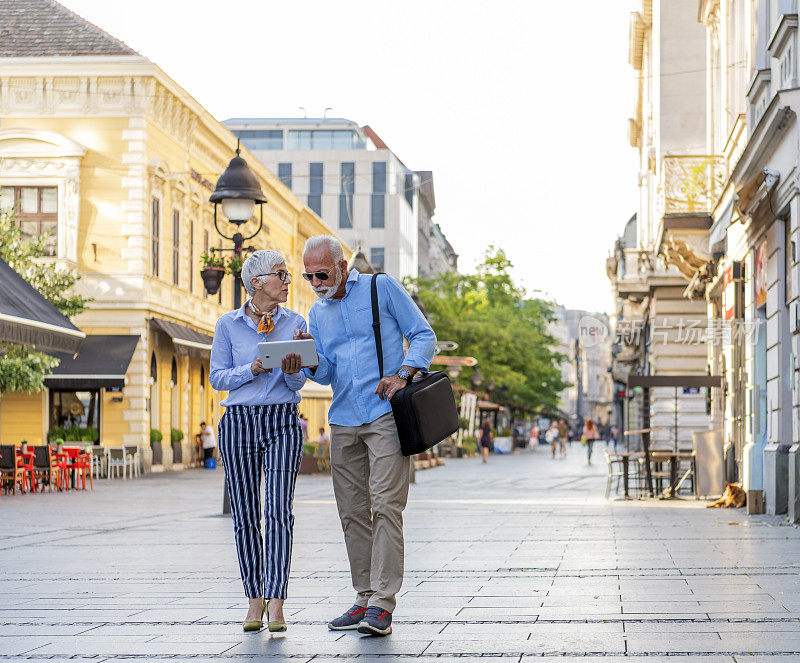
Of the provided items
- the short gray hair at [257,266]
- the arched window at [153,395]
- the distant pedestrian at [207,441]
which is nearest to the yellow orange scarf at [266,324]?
the short gray hair at [257,266]

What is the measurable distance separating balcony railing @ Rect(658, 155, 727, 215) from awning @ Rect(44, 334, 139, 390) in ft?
44.6

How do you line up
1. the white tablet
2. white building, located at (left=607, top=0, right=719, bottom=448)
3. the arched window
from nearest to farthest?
the white tablet → white building, located at (left=607, top=0, right=719, bottom=448) → the arched window

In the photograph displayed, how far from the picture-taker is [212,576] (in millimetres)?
9195

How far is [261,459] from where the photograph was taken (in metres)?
6.52

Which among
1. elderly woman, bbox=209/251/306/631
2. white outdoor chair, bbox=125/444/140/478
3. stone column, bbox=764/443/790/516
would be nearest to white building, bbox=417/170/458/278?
white outdoor chair, bbox=125/444/140/478

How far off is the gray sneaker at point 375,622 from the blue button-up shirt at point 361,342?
2.94ft

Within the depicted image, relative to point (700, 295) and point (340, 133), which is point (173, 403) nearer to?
point (700, 295)

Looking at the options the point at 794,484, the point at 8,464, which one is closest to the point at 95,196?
the point at 8,464

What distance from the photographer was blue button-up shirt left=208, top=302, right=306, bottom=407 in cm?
646

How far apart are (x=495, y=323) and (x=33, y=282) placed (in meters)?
41.1

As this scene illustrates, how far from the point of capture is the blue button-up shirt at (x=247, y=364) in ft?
21.2

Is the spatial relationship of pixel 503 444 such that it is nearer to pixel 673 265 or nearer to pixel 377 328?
pixel 673 265

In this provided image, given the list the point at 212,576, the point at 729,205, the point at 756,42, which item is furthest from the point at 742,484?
the point at 212,576

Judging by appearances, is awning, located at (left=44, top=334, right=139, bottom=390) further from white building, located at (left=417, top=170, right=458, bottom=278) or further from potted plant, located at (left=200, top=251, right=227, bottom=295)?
white building, located at (left=417, top=170, right=458, bottom=278)
